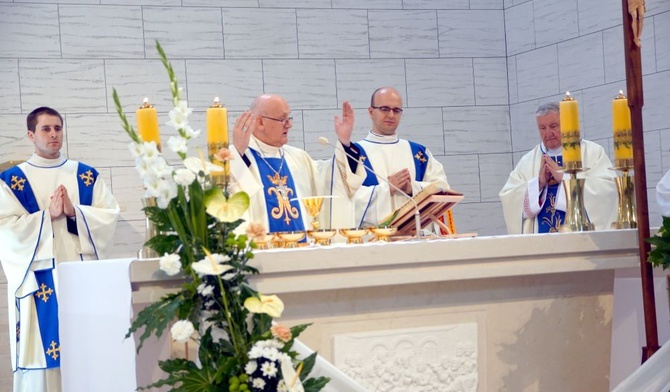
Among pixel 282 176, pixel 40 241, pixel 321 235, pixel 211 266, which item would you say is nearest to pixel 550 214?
pixel 282 176

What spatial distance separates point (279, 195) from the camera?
5863mm

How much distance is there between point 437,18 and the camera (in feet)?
31.4

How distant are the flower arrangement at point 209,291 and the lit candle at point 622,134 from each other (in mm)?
2014

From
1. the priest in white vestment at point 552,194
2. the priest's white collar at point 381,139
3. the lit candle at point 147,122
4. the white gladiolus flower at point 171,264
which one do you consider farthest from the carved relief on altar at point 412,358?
the priest's white collar at point 381,139

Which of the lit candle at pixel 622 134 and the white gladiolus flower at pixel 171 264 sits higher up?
the lit candle at pixel 622 134

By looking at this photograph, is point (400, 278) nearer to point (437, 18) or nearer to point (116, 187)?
point (116, 187)

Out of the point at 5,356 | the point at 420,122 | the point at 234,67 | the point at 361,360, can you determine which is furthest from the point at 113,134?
the point at 361,360

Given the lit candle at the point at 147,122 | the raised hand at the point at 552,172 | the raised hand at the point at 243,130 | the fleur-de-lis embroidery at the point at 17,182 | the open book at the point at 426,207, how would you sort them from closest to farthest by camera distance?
1. the lit candle at the point at 147,122
2. the open book at the point at 426,207
3. the raised hand at the point at 243,130
4. the raised hand at the point at 552,172
5. the fleur-de-lis embroidery at the point at 17,182

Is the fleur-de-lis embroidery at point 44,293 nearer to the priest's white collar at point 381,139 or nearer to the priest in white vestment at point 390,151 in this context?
the priest in white vestment at point 390,151

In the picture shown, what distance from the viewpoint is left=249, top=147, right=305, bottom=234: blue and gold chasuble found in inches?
228

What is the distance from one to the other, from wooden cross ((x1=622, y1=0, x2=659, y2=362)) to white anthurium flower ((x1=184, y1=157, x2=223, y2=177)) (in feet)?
5.88

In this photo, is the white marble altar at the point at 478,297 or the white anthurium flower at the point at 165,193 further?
the white marble altar at the point at 478,297

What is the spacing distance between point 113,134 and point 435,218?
4.52m

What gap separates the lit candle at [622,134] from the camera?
15.6 ft
